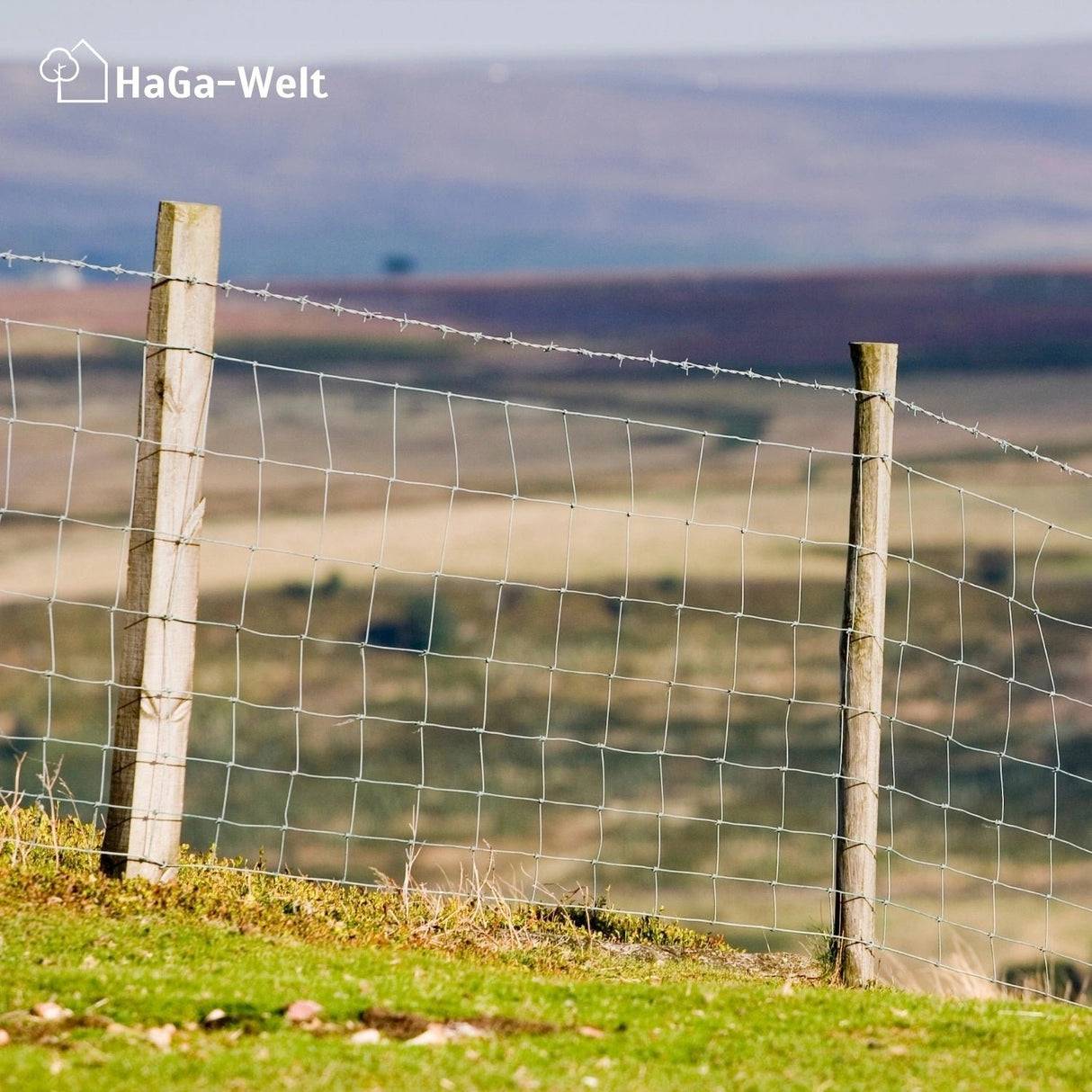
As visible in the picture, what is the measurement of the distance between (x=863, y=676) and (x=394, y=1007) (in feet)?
9.15

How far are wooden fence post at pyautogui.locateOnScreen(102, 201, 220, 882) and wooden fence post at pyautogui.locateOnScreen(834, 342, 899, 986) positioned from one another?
2.93 meters

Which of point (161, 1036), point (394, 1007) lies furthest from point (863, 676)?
point (161, 1036)

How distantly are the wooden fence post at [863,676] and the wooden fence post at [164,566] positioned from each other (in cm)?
293

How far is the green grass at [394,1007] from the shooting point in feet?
15.5

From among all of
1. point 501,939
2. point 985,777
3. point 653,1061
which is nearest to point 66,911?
point 501,939

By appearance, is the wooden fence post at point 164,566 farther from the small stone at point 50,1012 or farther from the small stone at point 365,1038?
the small stone at point 365,1038

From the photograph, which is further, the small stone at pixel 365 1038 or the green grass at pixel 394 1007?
the small stone at pixel 365 1038

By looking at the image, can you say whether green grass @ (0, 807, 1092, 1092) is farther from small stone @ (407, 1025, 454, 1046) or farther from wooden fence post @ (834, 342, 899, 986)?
wooden fence post @ (834, 342, 899, 986)

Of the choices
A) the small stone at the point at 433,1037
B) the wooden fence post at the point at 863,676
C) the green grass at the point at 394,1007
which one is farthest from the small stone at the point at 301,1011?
the wooden fence post at the point at 863,676

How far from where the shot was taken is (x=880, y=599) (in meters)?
7.22

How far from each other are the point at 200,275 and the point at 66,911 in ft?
8.84

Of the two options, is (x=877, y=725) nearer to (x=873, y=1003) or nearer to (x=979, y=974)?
(x=873, y=1003)

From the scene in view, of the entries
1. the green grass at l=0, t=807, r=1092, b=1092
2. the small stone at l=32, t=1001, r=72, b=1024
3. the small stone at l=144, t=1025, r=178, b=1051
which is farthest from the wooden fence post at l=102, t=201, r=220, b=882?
the small stone at l=144, t=1025, r=178, b=1051

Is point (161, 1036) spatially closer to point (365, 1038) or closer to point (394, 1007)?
point (365, 1038)
